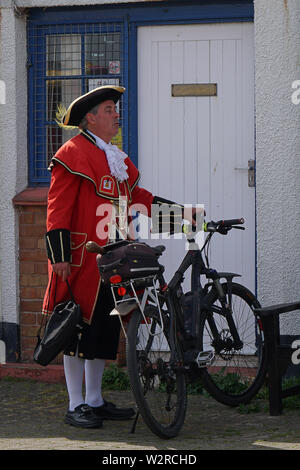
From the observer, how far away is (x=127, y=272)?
194 inches

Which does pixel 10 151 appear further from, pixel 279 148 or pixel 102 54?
pixel 279 148

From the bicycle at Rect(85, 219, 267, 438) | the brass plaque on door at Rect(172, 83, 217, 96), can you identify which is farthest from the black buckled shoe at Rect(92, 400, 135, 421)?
the brass plaque on door at Rect(172, 83, 217, 96)

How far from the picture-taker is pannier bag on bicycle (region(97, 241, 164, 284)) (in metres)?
4.94

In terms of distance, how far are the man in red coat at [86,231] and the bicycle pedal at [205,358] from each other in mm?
554

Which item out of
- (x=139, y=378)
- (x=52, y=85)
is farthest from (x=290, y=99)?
(x=139, y=378)

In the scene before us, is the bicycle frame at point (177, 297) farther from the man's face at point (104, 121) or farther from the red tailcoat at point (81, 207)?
the man's face at point (104, 121)

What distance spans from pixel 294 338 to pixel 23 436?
2238 mm

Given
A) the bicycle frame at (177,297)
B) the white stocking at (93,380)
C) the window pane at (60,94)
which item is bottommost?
the white stocking at (93,380)

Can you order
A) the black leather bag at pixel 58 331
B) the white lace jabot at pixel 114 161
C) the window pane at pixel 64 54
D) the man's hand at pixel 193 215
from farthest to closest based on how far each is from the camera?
the window pane at pixel 64 54
the man's hand at pixel 193 215
the white lace jabot at pixel 114 161
the black leather bag at pixel 58 331

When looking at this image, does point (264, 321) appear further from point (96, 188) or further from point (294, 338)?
point (96, 188)

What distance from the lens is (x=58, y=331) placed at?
203 inches

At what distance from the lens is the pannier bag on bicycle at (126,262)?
4.94m

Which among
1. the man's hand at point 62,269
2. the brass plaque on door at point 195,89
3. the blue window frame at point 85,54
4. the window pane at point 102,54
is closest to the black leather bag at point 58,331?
the man's hand at point 62,269

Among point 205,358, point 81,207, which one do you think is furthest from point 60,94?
point 205,358
